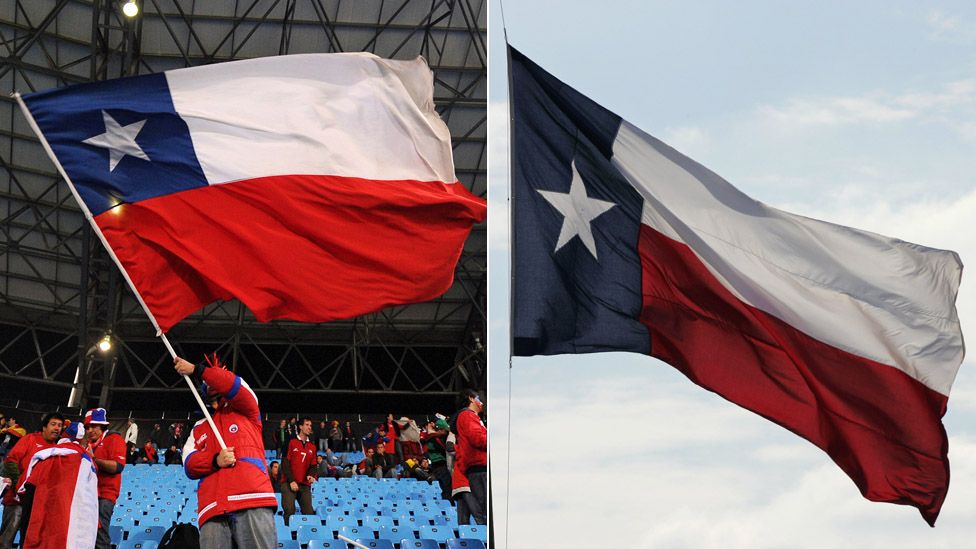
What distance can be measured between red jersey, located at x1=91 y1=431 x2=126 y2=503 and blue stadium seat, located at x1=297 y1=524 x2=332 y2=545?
1.67 meters

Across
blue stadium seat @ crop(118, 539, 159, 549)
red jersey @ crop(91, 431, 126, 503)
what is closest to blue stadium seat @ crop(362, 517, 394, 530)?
blue stadium seat @ crop(118, 539, 159, 549)

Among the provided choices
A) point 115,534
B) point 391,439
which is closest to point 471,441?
point 115,534

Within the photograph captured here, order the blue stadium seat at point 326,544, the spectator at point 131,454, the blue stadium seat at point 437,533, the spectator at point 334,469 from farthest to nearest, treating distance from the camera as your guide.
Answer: the spectator at point 131,454 → the spectator at point 334,469 → the blue stadium seat at point 437,533 → the blue stadium seat at point 326,544

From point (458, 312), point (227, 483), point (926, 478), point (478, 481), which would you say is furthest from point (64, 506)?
point (458, 312)

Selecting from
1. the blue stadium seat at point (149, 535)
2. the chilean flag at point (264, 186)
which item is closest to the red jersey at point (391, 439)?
the blue stadium seat at point (149, 535)

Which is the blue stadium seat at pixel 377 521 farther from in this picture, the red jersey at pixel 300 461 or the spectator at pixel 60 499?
the spectator at pixel 60 499

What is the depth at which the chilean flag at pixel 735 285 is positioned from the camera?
5227 millimetres

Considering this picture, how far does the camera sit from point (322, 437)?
28906mm

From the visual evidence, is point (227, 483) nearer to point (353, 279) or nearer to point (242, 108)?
point (353, 279)

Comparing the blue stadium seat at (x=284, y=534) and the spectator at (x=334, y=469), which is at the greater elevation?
the spectator at (x=334, y=469)

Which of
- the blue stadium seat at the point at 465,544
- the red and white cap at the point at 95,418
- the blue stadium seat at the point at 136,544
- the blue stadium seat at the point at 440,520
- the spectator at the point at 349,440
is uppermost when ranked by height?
the spectator at the point at 349,440

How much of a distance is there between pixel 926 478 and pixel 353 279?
349cm

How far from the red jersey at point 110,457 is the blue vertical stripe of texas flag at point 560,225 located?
521 centimetres

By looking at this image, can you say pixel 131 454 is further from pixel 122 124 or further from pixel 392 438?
pixel 122 124
